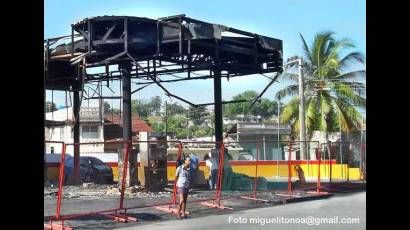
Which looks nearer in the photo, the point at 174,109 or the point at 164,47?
the point at 164,47

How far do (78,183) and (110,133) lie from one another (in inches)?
1236

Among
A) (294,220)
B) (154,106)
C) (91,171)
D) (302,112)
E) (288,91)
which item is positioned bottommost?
(294,220)

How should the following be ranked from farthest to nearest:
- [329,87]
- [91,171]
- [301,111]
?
[329,87], [301,111], [91,171]

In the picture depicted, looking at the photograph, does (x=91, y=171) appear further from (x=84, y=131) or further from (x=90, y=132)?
(x=90, y=132)

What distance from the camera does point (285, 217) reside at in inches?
538

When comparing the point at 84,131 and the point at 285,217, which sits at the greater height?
the point at 84,131

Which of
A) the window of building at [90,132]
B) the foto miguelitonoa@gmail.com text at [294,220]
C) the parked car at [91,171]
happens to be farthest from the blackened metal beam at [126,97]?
the window of building at [90,132]

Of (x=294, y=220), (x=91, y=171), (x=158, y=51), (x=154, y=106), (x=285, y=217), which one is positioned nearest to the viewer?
(x=294, y=220)

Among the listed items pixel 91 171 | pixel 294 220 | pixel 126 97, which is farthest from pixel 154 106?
pixel 294 220

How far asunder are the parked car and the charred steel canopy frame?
3069 millimetres

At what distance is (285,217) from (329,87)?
26561 mm

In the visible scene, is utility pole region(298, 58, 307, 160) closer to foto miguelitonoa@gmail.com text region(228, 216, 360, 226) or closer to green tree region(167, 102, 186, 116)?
foto miguelitonoa@gmail.com text region(228, 216, 360, 226)

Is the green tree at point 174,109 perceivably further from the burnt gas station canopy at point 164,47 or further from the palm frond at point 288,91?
the burnt gas station canopy at point 164,47

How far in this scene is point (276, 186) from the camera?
21.6 meters
